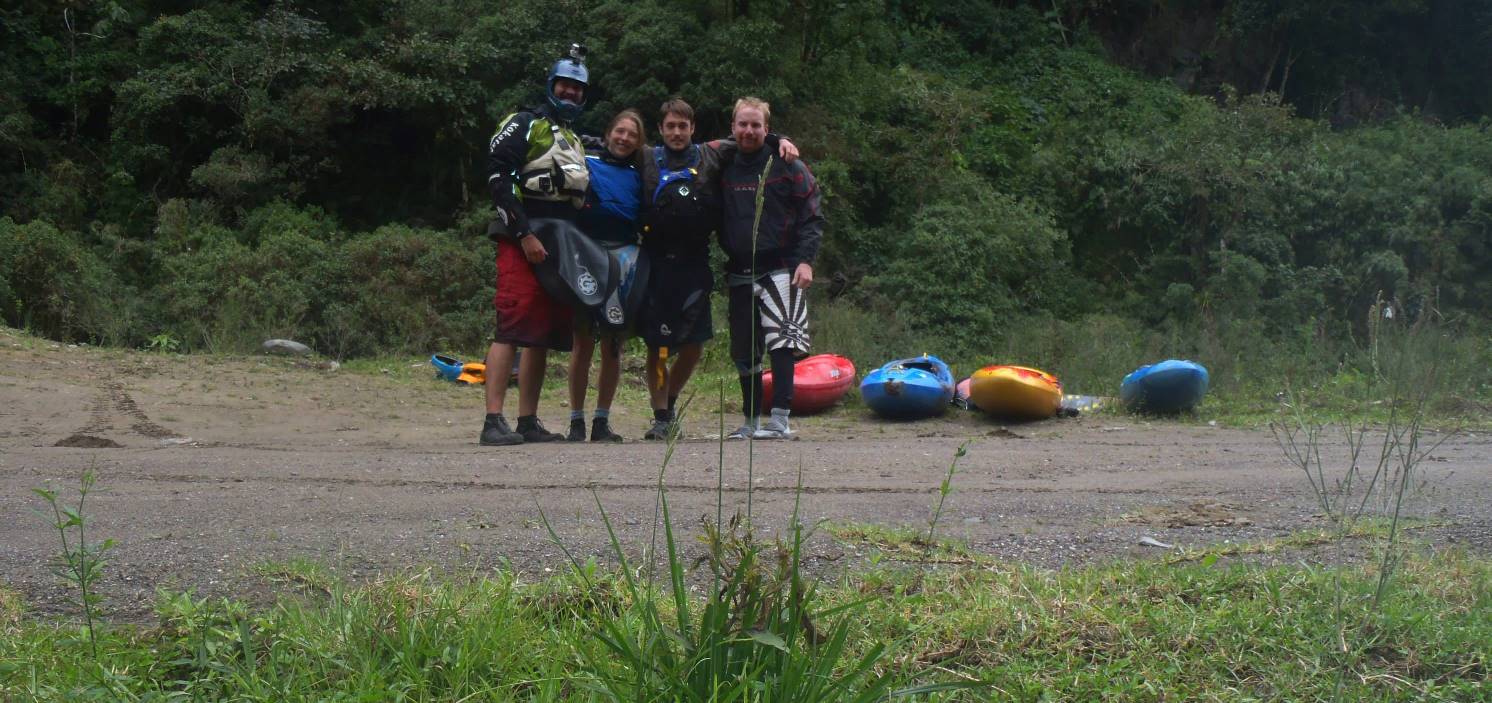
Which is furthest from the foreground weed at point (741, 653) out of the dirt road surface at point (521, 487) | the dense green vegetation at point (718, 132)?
the dense green vegetation at point (718, 132)

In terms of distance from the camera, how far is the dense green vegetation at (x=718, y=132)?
1486 centimetres

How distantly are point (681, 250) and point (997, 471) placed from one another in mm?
2184

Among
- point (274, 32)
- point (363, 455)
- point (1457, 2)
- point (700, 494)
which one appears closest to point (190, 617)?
point (700, 494)

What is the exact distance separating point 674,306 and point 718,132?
10366 mm

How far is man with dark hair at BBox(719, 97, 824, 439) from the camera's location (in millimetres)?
6512

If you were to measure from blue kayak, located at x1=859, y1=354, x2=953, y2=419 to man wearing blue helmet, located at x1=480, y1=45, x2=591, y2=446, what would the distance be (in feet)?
10.7

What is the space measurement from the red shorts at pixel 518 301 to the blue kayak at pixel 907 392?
3392 mm

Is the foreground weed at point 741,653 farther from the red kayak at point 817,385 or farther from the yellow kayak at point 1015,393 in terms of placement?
the red kayak at point 817,385

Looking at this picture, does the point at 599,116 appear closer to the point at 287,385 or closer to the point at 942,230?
the point at 942,230

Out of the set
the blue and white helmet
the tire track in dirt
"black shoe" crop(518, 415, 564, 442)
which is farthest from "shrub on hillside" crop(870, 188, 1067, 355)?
the tire track in dirt

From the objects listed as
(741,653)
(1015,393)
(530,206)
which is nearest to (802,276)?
(530,206)

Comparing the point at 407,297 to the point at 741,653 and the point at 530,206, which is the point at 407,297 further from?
the point at 741,653

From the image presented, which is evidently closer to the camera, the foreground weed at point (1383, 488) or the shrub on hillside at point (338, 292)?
the foreground weed at point (1383, 488)

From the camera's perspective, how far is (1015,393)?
8.56 metres
